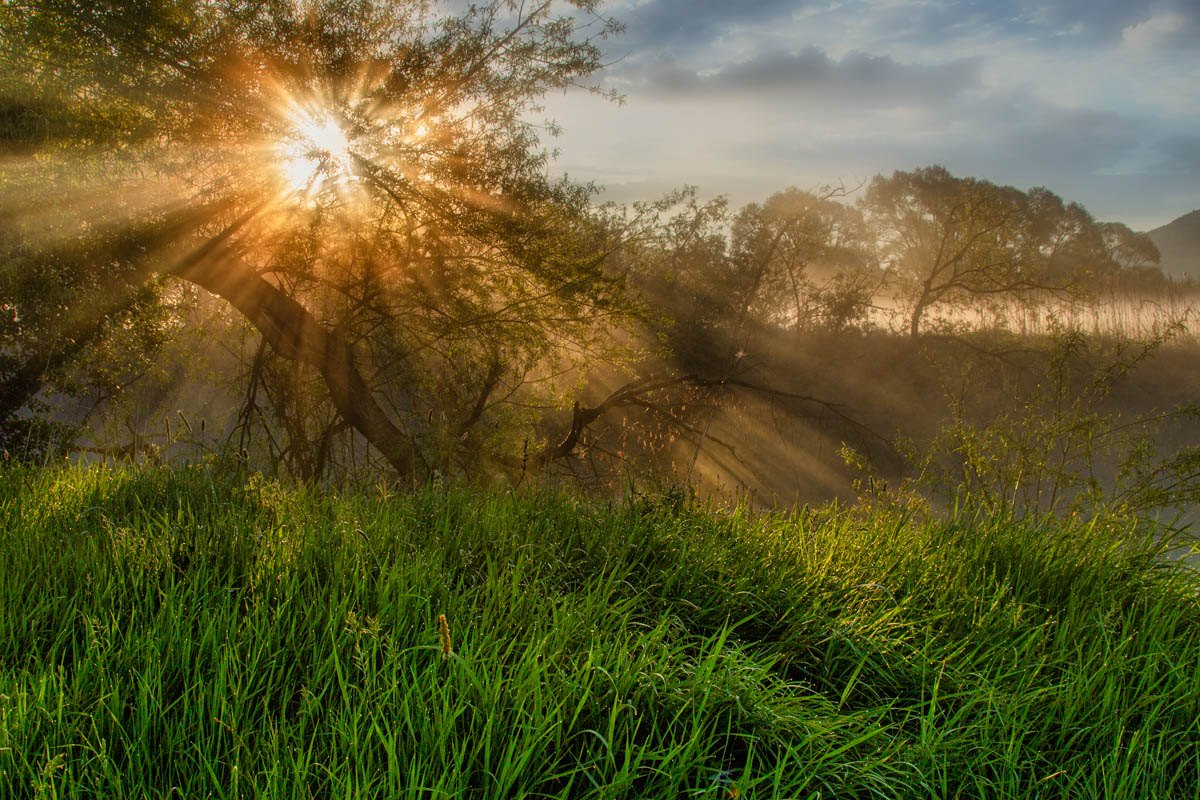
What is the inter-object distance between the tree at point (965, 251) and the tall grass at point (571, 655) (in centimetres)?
1240

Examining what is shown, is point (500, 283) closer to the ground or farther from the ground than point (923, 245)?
closer to the ground

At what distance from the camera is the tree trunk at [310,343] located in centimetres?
805

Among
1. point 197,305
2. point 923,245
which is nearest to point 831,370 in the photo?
point 923,245

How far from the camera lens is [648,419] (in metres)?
12.3

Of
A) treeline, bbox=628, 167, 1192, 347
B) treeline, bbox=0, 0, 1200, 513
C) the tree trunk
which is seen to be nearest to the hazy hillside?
treeline, bbox=628, 167, 1192, 347

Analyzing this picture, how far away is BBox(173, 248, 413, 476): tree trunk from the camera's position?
8.05 m

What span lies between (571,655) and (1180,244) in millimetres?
34596

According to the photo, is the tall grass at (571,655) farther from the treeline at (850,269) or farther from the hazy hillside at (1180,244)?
the hazy hillside at (1180,244)

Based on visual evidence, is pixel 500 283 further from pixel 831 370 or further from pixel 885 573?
pixel 831 370

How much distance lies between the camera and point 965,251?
15.0 m

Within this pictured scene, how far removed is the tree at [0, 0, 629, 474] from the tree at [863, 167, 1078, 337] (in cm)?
937

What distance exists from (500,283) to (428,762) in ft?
23.2

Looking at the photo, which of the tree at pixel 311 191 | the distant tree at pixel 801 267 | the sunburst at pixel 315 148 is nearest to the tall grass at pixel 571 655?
the tree at pixel 311 191

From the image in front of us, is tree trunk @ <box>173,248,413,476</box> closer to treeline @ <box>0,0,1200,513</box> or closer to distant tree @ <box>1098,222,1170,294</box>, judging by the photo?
treeline @ <box>0,0,1200,513</box>
